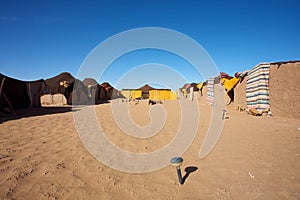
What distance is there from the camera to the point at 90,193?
2.12 meters

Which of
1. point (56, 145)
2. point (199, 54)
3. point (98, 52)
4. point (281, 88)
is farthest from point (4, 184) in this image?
point (281, 88)

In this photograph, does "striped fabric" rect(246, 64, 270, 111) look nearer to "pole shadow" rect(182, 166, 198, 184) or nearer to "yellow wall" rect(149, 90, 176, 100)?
"pole shadow" rect(182, 166, 198, 184)

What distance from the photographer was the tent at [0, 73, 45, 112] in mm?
8977

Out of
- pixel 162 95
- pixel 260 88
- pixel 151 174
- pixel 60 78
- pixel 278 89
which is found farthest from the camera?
pixel 162 95

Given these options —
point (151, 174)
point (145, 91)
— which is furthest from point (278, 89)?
point (145, 91)

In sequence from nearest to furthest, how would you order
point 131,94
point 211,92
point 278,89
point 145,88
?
point 278,89 → point 211,92 → point 131,94 → point 145,88

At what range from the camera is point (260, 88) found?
8.38 metres

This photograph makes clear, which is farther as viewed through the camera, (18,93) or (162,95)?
(162,95)

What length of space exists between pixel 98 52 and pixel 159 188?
728 cm

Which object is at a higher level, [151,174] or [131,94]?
[131,94]

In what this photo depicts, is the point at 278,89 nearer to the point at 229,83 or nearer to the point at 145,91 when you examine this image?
the point at 229,83

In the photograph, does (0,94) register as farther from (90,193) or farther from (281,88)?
(281,88)

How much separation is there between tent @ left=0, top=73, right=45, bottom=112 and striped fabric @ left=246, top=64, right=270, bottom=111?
482 inches

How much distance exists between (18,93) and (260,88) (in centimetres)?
1411
